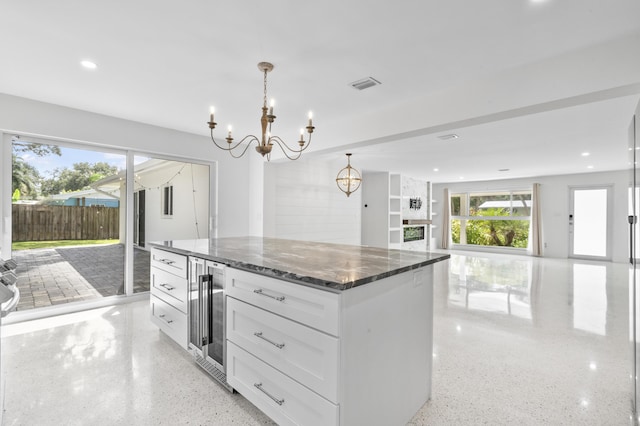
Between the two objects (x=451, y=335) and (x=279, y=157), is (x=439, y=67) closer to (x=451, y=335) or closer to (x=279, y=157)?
(x=451, y=335)

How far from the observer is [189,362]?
239cm

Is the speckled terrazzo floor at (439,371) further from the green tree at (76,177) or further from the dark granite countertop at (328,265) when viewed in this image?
the green tree at (76,177)

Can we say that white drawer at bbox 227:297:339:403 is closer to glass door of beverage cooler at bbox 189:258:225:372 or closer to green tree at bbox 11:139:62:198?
glass door of beverage cooler at bbox 189:258:225:372

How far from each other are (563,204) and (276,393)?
9.82 meters

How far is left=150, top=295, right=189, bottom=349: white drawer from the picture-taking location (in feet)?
7.68

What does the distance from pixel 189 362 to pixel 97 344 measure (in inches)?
39.9

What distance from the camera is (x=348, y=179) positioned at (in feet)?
20.6

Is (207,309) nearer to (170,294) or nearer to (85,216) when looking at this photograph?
(170,294)

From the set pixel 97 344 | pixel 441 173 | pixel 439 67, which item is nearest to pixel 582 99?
pixel 439 67

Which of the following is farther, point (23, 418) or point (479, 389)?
point (479, 389)

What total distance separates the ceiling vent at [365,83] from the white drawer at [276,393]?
2500mm

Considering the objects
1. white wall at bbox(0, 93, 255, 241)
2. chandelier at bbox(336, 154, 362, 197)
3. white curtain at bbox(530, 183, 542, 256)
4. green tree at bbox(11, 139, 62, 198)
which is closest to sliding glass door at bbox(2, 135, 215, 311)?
green tree at bbox(11, 139, 62, 198)

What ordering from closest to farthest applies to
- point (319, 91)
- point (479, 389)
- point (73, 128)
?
point (479, 389) < point (319, 91) < point (73, 128)

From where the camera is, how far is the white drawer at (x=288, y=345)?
4.31 ft
